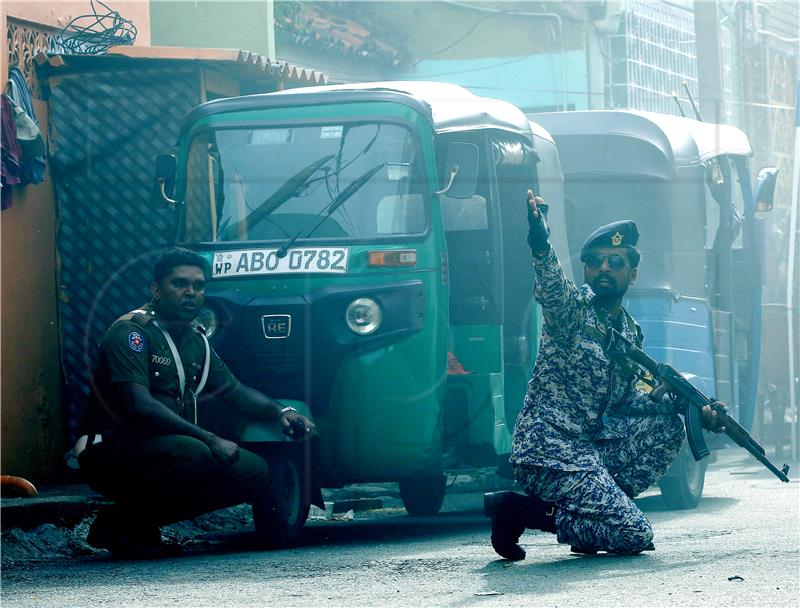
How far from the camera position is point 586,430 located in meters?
7.14

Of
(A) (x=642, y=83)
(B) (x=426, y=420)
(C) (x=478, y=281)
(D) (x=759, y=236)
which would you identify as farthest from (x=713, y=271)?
(A) (x=642, y=83)

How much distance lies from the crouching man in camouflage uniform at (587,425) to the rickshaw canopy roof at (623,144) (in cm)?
415

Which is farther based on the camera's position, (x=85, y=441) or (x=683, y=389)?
(x=85, y=441)

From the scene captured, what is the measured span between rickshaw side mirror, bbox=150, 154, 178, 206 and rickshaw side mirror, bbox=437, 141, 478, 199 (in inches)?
61.9

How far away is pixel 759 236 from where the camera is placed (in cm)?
1278

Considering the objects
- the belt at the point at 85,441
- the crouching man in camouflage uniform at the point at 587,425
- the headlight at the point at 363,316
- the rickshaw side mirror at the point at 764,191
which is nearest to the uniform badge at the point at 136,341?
the belt at the point at 85,441

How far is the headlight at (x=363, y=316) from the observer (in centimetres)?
825

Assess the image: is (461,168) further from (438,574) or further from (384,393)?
(438,574)

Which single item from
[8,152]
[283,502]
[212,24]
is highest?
[212,24]

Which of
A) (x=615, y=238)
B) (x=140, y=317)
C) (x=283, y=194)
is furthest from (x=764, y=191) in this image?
(x=140, y=317)

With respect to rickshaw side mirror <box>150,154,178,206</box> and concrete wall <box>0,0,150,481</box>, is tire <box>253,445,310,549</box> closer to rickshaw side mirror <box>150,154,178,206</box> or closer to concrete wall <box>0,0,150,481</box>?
rickshaw side mirror <box>150,154,178,206</box>

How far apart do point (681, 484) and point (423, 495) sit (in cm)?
172

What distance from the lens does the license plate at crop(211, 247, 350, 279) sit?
8320 millimetres

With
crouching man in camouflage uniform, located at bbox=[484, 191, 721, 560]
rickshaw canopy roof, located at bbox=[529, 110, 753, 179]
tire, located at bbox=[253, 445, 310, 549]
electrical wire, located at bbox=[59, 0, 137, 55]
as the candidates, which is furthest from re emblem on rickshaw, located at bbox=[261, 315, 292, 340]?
rickshaw canopy roof, located at bbox=[529, 110, 753, 179]
